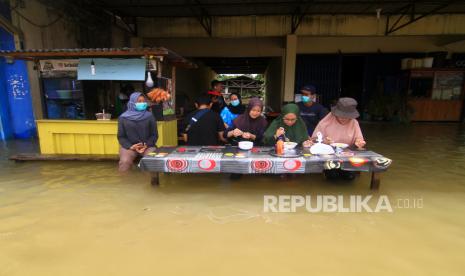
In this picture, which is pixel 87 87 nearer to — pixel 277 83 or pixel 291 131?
pixel 291 131

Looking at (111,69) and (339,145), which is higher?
(111,69)

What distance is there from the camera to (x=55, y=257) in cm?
217

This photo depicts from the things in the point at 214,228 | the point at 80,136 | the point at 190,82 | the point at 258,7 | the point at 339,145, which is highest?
the point at 258,7

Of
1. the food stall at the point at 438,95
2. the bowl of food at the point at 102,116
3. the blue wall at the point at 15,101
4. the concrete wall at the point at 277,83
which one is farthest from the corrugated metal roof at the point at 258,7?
the bowl of food at the point at 102,116

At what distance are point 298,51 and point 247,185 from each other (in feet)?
28.0

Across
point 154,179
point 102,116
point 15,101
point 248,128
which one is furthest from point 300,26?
point 15,101

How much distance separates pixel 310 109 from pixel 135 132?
9.08ft

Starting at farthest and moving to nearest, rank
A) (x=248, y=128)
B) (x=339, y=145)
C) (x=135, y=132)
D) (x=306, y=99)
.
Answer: (x=306, y=99), (x=135, y=132), (x=248, y=128), (x=339, y=145)

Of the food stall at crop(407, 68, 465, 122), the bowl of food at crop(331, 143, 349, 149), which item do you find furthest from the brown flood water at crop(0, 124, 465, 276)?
the food stall at crop(407, 68, 465, 122)

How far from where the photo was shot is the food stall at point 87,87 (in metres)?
4.68

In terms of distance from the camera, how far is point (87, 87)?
558cm

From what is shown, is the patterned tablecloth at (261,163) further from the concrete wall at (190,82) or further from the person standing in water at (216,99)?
the concrete wall at (190,82)

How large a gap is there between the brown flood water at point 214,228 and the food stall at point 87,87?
3.26 feet

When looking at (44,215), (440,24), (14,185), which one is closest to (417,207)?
(44,215)
